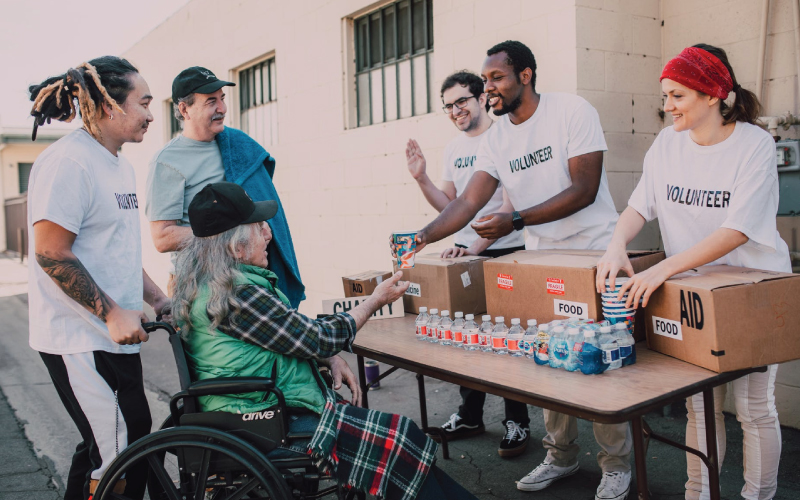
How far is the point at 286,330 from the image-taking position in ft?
7.30

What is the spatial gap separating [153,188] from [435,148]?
8.21 ft

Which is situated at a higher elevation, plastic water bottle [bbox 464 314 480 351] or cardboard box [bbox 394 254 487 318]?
cardboard box [bbox 394 254 487 318]

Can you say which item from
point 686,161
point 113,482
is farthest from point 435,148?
point 113,482

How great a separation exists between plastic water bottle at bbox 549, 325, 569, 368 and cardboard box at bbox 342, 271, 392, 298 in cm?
130

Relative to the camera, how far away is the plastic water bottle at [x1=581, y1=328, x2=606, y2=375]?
2070 mm

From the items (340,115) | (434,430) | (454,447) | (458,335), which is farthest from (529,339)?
(340,115)

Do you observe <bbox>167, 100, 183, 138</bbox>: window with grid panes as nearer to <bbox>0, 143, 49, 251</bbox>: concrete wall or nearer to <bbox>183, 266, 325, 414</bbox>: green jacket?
<bbox>183, 266, 325, 414</bbox>: green jacket

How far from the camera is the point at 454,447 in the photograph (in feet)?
12.3

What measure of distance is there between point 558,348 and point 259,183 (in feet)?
5.70

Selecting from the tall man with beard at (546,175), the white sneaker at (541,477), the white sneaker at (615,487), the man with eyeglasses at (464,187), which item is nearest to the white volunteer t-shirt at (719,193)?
the tall man with beard at (546,175)

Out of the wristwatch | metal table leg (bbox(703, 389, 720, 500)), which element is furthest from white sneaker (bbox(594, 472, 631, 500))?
the wristwatch

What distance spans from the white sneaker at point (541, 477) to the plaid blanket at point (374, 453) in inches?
45.6

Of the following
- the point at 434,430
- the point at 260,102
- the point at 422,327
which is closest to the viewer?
the point at 422,327

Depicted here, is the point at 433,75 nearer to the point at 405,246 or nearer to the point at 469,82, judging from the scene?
the point at 469,82
